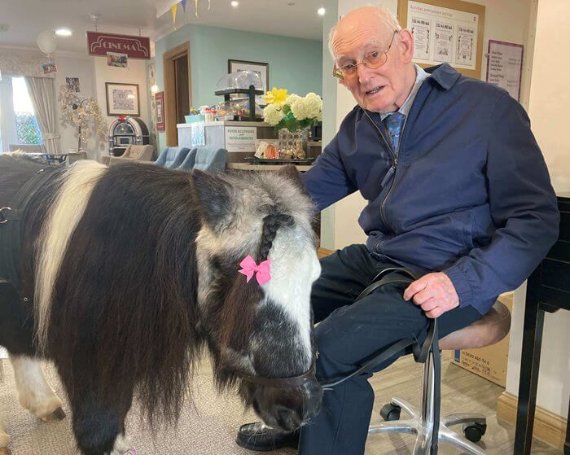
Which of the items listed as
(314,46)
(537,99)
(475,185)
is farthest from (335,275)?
(314,46)

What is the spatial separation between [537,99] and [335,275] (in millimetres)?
938

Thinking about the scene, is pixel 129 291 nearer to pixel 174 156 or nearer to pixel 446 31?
pixel 446 31

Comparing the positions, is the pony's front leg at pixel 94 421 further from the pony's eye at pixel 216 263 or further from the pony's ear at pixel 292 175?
the pony's ear at pixel 292 175

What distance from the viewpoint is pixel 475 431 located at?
5.39 ft

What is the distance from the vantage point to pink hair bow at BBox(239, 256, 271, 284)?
861mm

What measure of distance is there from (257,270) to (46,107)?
1141 centimetres

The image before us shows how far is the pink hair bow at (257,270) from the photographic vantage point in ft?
2.83

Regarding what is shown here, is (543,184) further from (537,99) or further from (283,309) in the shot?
(283,309)

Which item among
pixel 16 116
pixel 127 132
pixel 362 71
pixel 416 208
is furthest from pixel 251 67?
pixel 416 208

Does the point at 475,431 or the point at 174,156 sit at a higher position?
the point at 174,156

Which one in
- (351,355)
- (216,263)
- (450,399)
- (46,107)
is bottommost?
(450,399)

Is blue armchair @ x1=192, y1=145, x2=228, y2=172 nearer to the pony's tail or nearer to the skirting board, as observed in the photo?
the skirting board

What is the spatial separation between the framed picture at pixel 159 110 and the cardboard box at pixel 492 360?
783 cm

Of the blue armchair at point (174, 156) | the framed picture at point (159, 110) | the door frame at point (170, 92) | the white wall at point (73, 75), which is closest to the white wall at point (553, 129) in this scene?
the blue armchair at point (174, 156)
